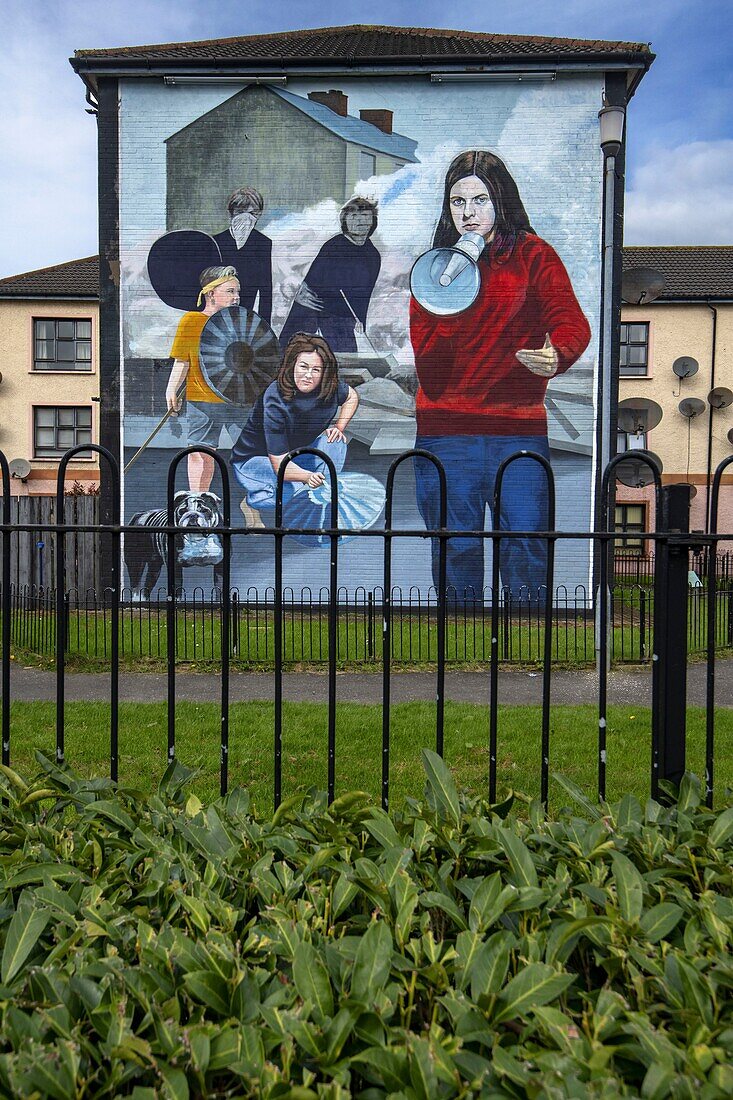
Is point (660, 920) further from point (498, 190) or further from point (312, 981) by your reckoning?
point (498, 190)

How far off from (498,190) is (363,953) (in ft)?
54.7

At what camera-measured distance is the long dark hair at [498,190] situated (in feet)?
52.2

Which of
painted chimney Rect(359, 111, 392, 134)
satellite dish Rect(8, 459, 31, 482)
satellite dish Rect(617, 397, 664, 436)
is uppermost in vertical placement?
painted chimney Rect(359, 111, 392, 134)

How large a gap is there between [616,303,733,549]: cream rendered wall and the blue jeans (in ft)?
33.0

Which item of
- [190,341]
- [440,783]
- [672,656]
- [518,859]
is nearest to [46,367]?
[190,341]

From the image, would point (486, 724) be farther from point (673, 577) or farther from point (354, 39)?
point (354, 39)

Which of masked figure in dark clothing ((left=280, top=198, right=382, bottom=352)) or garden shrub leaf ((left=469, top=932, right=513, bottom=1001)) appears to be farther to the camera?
masked figure in dark clothing ((left=280, top=198, right=382, bottom=352))

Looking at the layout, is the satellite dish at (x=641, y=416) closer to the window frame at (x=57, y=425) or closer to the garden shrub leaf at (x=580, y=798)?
the garden shrub leaf at (x=580, y=798)

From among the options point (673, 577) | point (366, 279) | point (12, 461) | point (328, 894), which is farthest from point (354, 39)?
point (328, 894)

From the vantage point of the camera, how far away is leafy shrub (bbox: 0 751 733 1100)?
4.55 feet

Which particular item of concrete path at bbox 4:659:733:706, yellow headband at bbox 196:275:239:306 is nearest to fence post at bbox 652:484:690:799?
concrete path at bbox 4:659:733:706

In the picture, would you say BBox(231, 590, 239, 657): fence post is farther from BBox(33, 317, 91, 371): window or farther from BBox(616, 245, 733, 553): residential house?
BBox(33, 317, 91, 371): window

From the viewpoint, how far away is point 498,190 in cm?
1595

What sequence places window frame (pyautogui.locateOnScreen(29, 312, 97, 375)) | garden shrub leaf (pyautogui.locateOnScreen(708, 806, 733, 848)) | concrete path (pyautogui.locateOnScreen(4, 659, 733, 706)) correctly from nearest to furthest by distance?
garden shrub leaf (pyautogui.locateOnScreen(708, 806, 733, 848)) → concrete path (pyautogui.locateOnScreen(4, 659, 733, 706)) → window frame (pyautogui.locateOnScreen(29, 312, 97, 375))
